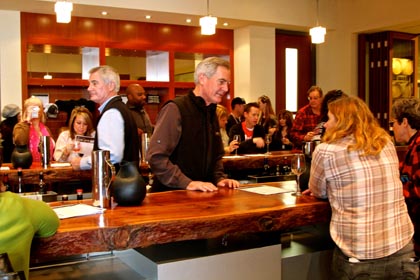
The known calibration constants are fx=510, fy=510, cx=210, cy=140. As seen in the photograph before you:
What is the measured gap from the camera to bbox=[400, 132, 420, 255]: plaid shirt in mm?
2660

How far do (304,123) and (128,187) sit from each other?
3816 mm

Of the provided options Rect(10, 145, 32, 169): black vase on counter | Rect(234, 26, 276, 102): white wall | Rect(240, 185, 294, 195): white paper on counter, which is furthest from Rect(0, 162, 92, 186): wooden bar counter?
Rect(234, 26, 276, 102): white wall

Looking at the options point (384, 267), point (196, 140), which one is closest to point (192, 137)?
point (196, 140)

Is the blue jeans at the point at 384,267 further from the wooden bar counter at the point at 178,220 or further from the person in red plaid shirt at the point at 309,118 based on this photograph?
the person in red plaid shirt at the point at 309,118

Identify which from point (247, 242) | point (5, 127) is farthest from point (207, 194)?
point (5, 127)

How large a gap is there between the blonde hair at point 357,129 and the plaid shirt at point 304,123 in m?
3.40

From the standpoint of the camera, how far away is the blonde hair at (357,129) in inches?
84.6

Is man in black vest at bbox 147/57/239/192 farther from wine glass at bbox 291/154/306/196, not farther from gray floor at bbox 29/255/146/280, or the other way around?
gray floor at bbox 29/255/146/280

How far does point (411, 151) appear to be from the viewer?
2734 millimetres

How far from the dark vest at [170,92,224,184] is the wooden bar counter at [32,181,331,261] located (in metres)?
0.21

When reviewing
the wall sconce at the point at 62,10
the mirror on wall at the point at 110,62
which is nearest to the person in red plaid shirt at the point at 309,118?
the wall sconce at the point at 62,10

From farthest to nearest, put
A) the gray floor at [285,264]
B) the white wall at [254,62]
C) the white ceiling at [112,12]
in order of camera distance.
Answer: the white wall at [254,62] < the white ceiling at [112,12] < the gray floor at [285,264]

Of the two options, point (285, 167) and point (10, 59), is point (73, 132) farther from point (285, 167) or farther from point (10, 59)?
point (10, 59)

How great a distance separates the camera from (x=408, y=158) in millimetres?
2750
